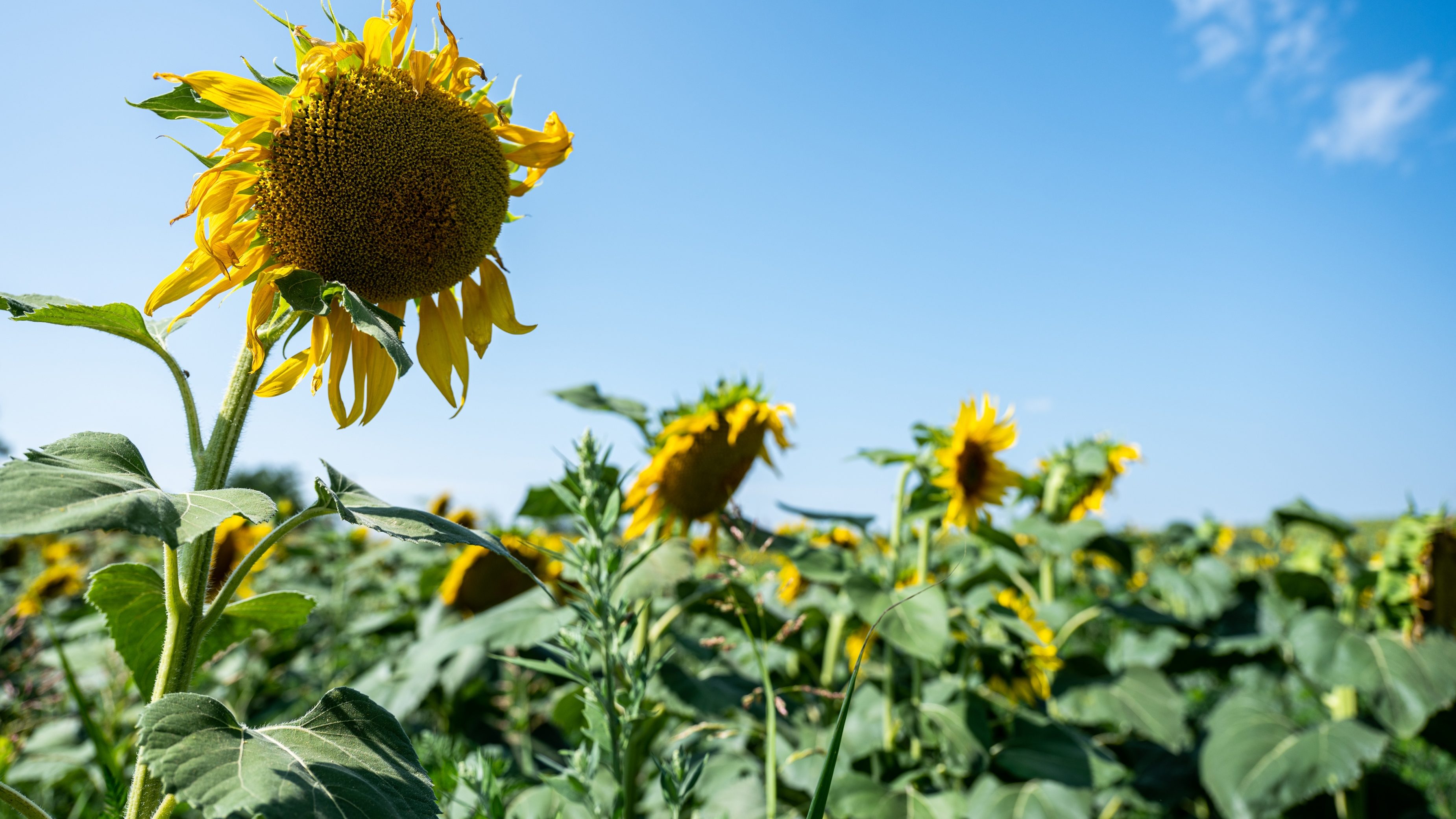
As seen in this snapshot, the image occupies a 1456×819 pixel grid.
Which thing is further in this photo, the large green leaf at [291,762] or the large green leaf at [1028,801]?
the large green leaf at [1028,801]

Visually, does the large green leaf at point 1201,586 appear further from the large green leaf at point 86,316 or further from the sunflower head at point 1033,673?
the large green leaf at point 86,316

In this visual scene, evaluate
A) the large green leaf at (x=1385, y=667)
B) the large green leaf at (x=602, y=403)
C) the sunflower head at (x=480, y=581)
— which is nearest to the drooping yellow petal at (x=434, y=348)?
the large green leaf at (x=602, y=403)

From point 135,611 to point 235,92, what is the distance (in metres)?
0.66

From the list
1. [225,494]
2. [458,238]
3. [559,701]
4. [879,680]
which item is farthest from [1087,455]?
[225,494]

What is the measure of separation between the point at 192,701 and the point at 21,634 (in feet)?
7.05

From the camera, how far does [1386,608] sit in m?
3.22

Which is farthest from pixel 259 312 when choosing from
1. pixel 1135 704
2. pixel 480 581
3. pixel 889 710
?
pixel 1135 704

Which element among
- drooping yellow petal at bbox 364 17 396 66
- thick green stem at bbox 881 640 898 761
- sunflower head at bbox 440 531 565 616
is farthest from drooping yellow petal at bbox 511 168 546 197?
sunflower head at bbox 440 531 565 616

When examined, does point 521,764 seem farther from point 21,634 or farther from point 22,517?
point 22,517

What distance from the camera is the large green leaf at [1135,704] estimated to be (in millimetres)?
2721

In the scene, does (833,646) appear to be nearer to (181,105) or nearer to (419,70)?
(419,70)

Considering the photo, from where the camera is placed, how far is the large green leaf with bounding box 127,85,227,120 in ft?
3.35

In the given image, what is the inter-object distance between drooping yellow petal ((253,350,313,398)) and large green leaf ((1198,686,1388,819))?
3017 millimetres

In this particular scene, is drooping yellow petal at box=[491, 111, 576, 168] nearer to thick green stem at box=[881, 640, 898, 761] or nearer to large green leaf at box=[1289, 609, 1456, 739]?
thick green stem at box=[881, 640, 898, 761]
